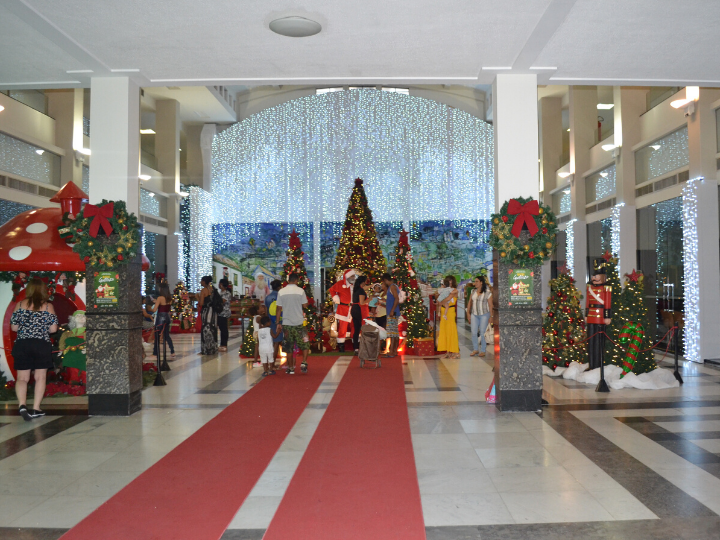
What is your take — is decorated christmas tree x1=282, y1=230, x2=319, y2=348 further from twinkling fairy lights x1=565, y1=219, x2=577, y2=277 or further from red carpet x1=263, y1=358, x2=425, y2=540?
twinkling fairy lights x1=565, y1=219, x2=577, y2=277

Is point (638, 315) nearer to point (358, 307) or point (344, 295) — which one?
point (358, 307)

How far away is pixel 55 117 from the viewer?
1550 cm

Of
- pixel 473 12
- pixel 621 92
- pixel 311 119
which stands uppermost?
pixel 311 119

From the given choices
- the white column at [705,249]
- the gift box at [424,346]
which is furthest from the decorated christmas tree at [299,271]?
the white column at [705,249]

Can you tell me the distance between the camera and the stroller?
389 inches

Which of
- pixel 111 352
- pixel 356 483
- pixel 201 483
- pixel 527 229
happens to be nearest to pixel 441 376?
pixel 527 229

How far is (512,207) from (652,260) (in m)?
7.91

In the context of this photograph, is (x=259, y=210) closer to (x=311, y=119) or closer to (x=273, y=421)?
(x=311, y=119)

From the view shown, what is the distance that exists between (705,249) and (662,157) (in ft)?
10.2

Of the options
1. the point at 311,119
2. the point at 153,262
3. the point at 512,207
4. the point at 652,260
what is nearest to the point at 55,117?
the point at 153,262

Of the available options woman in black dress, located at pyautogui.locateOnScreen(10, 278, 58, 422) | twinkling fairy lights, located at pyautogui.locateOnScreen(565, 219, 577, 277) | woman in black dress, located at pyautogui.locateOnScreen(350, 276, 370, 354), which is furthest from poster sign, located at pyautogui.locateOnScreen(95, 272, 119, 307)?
twinkling fairy lights, located at pyautogui.locateOnScreen(565, 219, 577, 277)

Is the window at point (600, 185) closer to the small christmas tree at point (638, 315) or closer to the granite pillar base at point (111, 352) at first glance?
the small christmas tree at point (638, 315)

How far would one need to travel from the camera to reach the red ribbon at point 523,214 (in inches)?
253

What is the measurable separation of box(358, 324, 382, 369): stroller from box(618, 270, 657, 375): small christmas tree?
3622 mm
